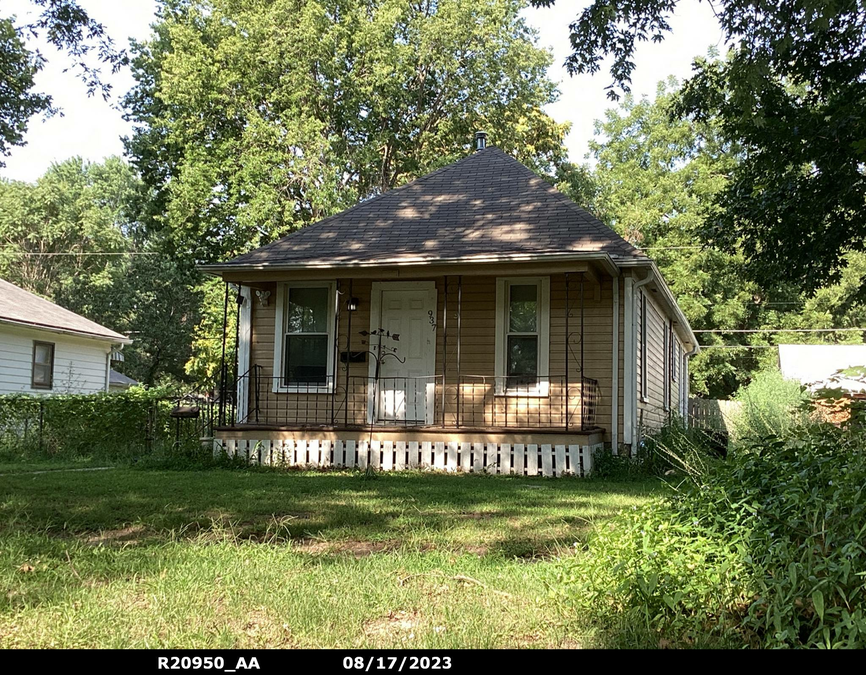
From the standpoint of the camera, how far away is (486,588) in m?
3.63

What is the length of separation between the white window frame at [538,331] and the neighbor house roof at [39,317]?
1315 centimetres

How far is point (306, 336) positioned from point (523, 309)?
3533mm

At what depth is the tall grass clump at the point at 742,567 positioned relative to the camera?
297 centimetres

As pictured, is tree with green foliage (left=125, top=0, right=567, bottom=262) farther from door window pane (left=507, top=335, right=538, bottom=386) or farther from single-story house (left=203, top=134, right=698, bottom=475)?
door window pane (left=507, top=335, right=538, bottom=386)

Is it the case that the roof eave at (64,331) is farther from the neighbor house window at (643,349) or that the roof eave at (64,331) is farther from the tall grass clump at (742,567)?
the tall grass clump at (742,567)

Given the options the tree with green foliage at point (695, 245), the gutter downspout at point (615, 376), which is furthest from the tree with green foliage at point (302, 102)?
the gutter downspout at point (615, 376)

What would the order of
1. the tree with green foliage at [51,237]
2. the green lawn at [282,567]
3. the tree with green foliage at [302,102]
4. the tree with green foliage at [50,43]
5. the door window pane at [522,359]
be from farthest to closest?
1. the tree with green foliage at [51,237]
2. the tree with green foliage at [302,102]
3. the door window pane at [522,359]
4. the tree with green foliage at [50,43]
5. the green lawn at [282,567]

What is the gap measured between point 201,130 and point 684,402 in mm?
16678


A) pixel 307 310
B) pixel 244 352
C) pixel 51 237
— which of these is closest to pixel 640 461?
pixel 307 310

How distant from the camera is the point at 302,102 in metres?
24.2

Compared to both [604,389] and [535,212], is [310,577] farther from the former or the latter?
[535,212]

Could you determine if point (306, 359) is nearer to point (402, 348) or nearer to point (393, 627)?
point (402, 348)

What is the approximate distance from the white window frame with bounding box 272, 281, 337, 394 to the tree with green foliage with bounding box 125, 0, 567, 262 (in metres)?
10.5
